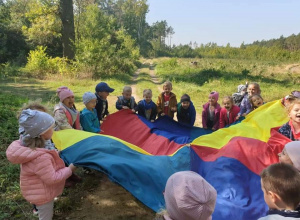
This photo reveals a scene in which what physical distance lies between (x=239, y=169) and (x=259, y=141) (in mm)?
639

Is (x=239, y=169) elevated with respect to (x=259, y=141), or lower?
lower

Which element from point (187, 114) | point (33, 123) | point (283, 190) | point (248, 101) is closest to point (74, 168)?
point (33, 123)

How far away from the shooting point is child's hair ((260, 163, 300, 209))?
163cm

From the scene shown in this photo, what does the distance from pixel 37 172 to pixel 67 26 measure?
616 inches

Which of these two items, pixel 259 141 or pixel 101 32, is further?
pixel 101 32

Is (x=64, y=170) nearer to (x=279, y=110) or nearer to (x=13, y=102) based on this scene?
(x=279, y=110)

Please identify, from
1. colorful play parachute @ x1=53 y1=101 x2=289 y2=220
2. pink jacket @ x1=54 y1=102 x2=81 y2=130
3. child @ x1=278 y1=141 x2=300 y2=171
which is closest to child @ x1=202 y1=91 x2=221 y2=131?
colorful play parachute @ x1=53 y1=101 x2=289 y2=220

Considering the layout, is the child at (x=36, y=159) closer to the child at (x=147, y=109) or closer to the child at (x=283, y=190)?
the child at (x=283, y=190)

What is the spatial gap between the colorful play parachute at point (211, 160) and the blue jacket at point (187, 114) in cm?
112

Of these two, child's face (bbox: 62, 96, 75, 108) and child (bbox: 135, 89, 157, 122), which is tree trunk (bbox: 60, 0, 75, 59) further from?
child's face (bbox: 62, 96, 75, 108)

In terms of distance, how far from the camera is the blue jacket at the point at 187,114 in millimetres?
5320

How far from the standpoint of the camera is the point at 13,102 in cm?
770

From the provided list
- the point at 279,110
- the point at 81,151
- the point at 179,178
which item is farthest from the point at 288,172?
the point at 279,110

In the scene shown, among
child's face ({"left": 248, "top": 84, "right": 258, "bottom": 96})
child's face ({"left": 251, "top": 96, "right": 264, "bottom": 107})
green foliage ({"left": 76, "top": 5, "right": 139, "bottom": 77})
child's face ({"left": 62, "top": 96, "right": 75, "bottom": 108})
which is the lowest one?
child's face ({"left": 251, "top": 96, "right": 264, "bottom": 107})
